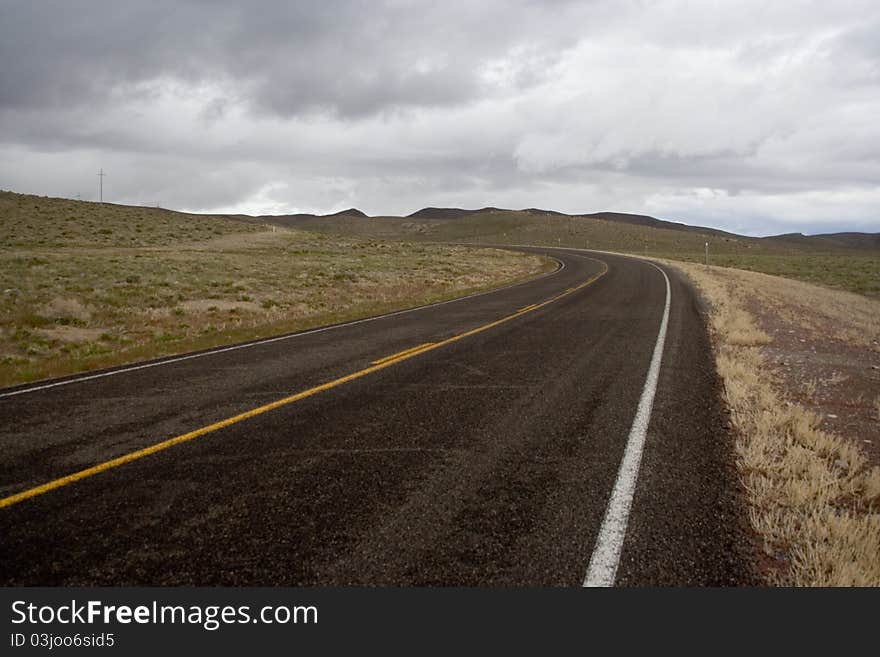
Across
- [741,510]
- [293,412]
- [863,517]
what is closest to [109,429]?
[293,412]

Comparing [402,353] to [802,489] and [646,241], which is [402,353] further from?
[646,241]

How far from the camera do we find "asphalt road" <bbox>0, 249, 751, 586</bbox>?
3271 mm

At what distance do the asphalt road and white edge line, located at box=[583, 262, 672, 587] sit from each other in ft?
0.20

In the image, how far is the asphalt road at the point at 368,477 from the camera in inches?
129

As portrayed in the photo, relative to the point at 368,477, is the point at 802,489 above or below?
above

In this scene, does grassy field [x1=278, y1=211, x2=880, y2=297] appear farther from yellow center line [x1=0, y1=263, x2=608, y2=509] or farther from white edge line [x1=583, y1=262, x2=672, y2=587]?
white edge line [x1=583, y1=262, x2=672, y2=587]

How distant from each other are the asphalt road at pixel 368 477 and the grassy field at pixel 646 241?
44.0m

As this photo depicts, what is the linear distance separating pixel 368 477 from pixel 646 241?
11594 cm

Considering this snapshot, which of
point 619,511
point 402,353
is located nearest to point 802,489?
point 619,511

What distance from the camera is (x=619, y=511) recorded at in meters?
3.91

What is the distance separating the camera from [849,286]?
40.2m

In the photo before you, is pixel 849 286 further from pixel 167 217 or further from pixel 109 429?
pixel 167 217

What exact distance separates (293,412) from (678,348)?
752 centimetres

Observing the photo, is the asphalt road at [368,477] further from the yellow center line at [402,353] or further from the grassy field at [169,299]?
the grassy field at [169,299]
